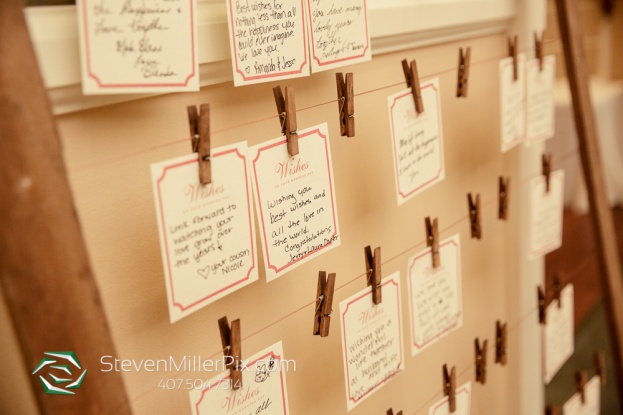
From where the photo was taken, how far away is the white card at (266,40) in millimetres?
801

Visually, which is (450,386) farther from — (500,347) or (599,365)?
(599,365)

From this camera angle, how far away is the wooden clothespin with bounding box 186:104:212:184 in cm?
72

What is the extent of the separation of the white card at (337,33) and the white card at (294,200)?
0.10m

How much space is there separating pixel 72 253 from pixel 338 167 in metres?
0.54

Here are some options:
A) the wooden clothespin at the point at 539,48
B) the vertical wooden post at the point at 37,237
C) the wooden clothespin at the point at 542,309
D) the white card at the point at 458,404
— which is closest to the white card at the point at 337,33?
the vertical wooden post at the point at 37,237

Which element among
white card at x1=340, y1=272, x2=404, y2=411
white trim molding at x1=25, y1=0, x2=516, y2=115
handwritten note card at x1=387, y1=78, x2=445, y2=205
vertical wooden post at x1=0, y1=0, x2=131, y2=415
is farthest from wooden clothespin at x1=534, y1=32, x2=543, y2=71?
vertical wooden post at x1=0, y1=0, x2=131, y2=415

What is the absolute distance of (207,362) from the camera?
87 centimetres

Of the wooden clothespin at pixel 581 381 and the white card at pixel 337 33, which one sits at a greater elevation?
the white card at pixel 337 33

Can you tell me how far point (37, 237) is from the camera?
549mm

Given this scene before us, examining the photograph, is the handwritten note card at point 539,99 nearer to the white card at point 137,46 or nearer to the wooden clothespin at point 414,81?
the wooden clothespin at point 414,81

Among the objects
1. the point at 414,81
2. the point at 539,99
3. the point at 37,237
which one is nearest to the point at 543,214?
the point at 539,99

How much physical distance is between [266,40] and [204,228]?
25 centimetres

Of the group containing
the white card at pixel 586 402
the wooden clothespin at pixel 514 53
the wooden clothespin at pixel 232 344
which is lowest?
the white card at pixel 586 402

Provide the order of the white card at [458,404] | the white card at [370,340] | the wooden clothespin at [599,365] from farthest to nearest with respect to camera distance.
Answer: the wooden clothespin at [599,365] < the white card at [458,404] < the white card at [370,340]
